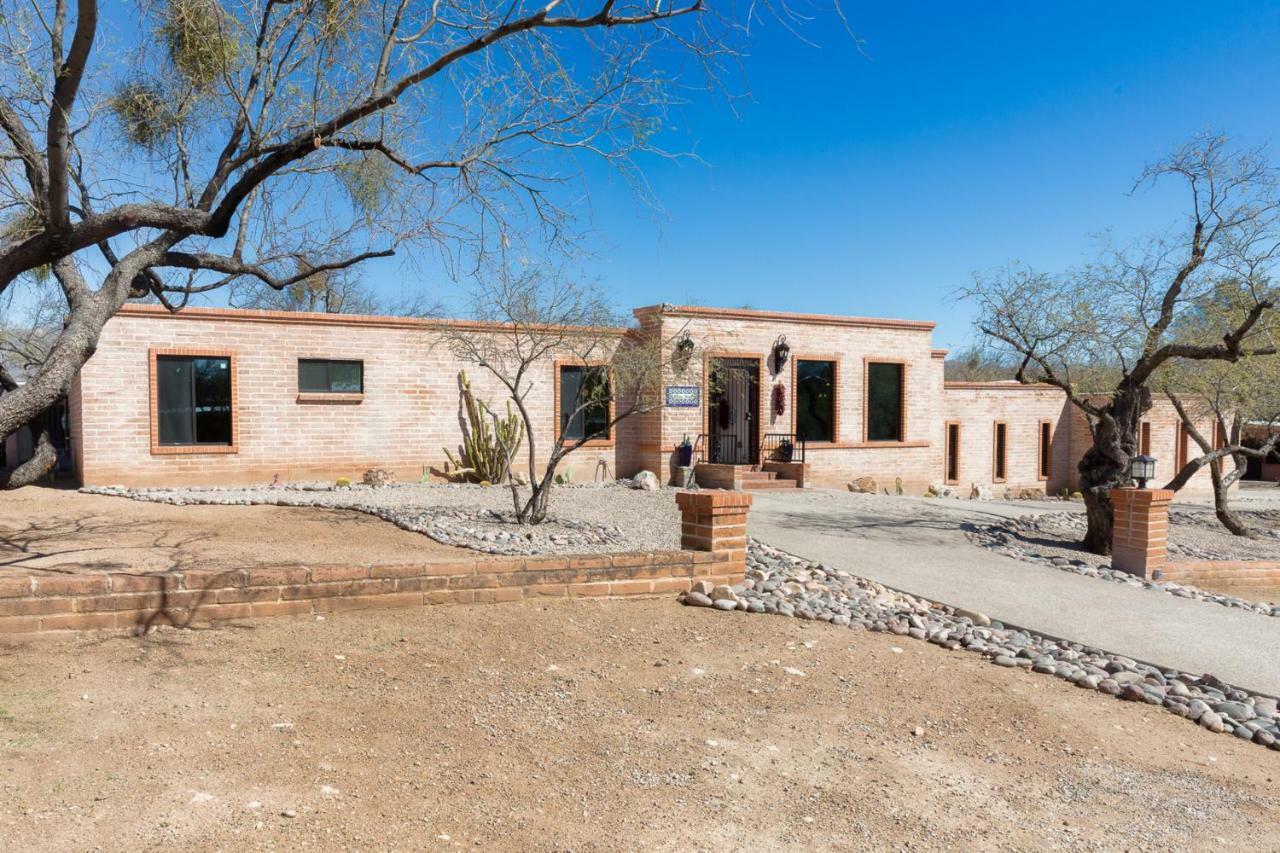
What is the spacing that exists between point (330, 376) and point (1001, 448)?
15.6 meters

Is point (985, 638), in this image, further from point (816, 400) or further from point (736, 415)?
point (816, 400)

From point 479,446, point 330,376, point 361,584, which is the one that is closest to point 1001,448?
point 479,446

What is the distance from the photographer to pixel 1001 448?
20250 millimetres

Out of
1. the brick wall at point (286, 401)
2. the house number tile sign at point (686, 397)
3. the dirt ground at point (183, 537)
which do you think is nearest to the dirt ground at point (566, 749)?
the dirt ground at point (183, 537)

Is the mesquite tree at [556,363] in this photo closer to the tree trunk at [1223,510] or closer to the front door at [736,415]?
the front door at [736,415]

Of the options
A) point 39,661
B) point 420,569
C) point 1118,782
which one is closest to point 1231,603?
point 1118,782

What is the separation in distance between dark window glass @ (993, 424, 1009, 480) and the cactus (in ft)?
40.4

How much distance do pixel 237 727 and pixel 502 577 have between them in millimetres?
2057

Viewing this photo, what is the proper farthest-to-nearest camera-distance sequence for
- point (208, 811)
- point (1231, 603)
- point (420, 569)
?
point (1231, 603) → point (420, 569) → point (208, 811)

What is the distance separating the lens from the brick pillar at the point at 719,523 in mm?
6027

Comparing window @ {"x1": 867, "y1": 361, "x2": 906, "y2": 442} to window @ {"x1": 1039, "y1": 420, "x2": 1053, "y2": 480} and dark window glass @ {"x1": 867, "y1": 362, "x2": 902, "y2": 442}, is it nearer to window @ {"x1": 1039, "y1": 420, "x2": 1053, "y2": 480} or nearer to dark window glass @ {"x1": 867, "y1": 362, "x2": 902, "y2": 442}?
dark window glass @ {"x1": 867, "y1": 362, "x2": 902, "y2": 442}

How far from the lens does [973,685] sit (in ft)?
14.9

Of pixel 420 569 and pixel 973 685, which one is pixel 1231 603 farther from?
pixel 420 569

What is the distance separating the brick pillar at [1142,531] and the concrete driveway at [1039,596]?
1.26 m
